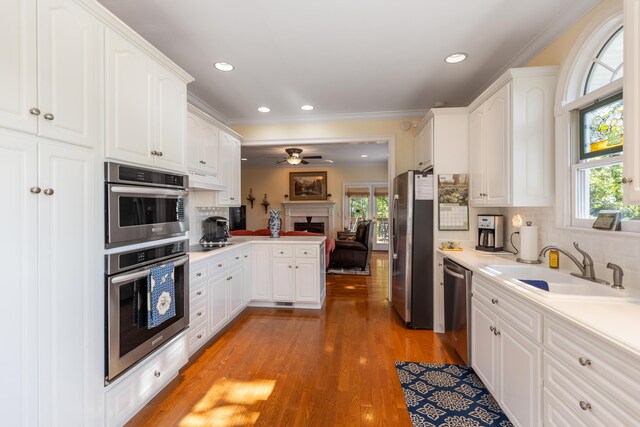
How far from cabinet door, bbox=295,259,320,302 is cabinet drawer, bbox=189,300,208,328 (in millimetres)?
1328

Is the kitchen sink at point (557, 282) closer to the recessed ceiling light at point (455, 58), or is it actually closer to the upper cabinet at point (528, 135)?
the upper cabinet at point (528, 135)

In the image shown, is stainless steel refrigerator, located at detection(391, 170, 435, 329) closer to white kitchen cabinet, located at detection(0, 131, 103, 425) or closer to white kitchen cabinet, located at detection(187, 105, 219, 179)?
white kitchen cabinet, located at detection(187, 105, 219, 179)

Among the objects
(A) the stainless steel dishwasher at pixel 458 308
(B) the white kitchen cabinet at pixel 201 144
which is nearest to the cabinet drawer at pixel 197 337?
(B) the white kitchen cabinet at pixel 201 144

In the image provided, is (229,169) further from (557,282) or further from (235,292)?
(557,282)

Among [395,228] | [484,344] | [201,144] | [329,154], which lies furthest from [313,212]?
[484,344]

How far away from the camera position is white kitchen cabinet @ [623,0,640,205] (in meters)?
1.17

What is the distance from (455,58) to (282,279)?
3107 mm

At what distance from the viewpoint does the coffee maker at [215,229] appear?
3.48 meters

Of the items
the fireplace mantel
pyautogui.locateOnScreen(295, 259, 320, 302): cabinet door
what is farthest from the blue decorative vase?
the fireplace mantel

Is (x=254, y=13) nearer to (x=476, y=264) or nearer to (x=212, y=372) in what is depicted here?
(x=476, y=264)

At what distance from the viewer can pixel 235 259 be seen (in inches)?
130

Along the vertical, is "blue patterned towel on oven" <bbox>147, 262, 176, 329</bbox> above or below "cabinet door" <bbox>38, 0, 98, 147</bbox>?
below

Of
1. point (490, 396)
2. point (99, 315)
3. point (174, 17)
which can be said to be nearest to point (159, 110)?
point (174, 17)

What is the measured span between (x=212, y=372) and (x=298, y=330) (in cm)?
102
